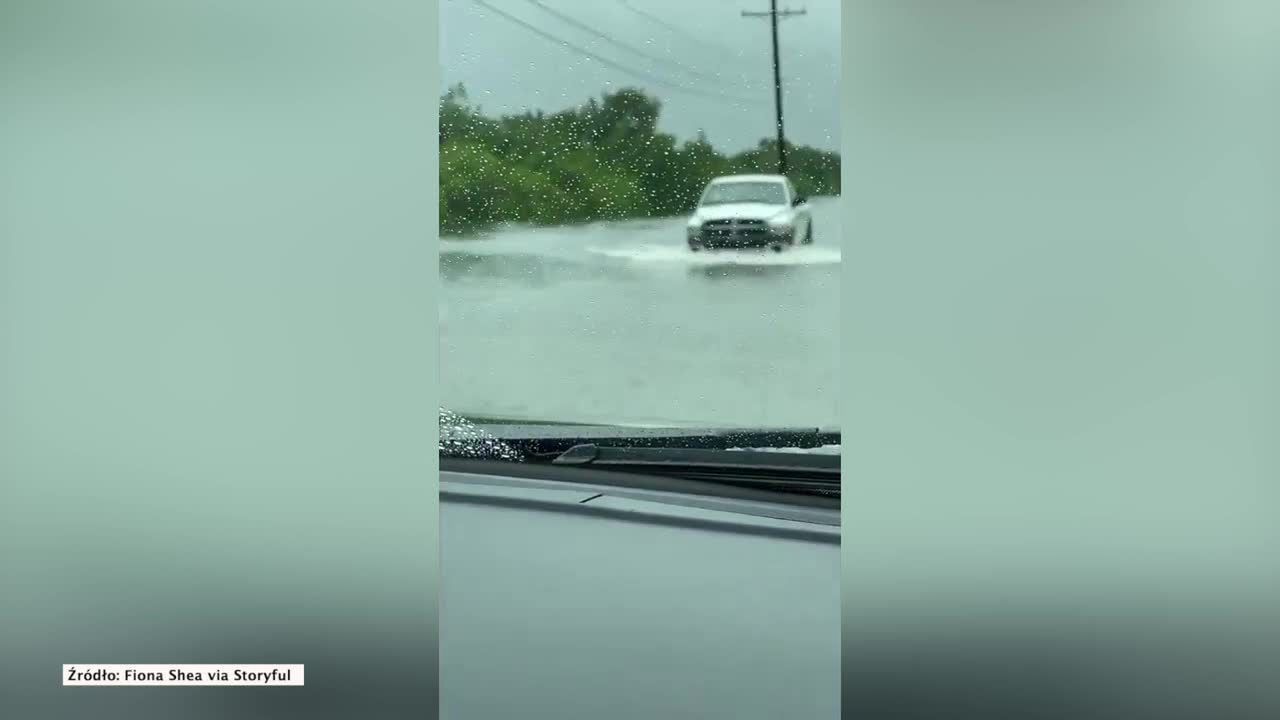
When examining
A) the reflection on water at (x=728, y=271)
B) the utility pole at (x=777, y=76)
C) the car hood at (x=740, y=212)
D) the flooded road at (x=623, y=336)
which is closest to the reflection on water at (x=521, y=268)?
the flooded road at (x=623, y=336)

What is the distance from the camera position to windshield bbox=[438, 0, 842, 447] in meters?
4.82

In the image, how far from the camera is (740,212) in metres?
5.11

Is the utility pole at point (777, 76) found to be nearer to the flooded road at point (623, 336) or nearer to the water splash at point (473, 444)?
the flooded road at point (623, 336)

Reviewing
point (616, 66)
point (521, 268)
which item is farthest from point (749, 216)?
point (521, 268)

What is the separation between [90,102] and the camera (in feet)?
8.61

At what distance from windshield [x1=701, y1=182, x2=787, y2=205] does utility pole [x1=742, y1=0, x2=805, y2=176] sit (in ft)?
0.30

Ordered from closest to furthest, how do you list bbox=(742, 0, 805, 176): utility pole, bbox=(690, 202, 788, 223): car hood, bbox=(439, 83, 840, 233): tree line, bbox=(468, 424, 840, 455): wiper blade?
bbox=(742, 0, 805, 176): utility pole < bbox=(439, 83, 840, 233): tree line < bbox=(690, 202, 788, 223): car hood < bbox=(468, 424, 840, 455): wiper blade

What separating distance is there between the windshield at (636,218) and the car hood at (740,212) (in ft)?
0.04

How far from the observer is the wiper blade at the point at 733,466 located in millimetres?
4691

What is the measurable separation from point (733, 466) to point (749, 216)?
112cm
